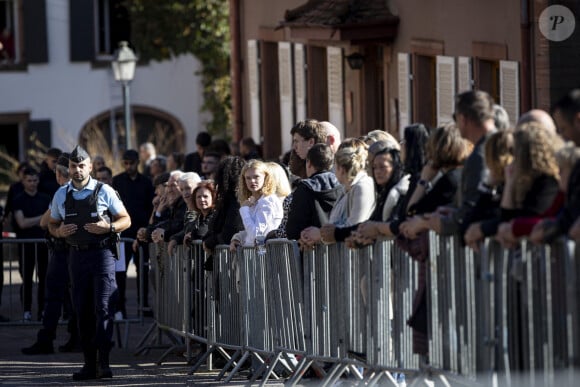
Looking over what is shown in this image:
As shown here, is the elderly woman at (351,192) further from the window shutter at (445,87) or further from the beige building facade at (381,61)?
the window shutter at (445,87)

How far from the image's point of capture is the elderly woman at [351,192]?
9977 millimetres

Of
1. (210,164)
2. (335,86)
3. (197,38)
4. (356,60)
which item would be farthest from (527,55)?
(197,38)

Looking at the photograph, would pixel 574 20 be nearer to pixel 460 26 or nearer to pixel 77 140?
pixel 460 26

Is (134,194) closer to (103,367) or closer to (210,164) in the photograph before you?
(210,164)

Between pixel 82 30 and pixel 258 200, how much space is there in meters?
30.0

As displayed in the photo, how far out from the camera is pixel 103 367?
12.6m

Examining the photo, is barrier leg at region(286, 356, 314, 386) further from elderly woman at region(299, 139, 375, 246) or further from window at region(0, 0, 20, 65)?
window at region(0, 0, 20, 65)

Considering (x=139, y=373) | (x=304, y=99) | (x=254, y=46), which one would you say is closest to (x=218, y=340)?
Answer: (x=139, y=373)

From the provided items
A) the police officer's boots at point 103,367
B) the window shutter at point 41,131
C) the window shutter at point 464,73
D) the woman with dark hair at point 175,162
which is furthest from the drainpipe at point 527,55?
the window shutter at point 41,131

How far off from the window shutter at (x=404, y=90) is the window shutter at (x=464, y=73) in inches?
74.8

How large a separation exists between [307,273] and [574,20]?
16.5ft

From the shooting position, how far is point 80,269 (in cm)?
1262

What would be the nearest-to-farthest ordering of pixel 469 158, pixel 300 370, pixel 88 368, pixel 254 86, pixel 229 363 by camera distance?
pixel 469 158, pixel 300 370, pixel 229 363, pixel 88 368, pixel 254 86

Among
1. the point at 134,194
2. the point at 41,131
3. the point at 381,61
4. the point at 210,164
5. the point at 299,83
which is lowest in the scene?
the point at 134,194
